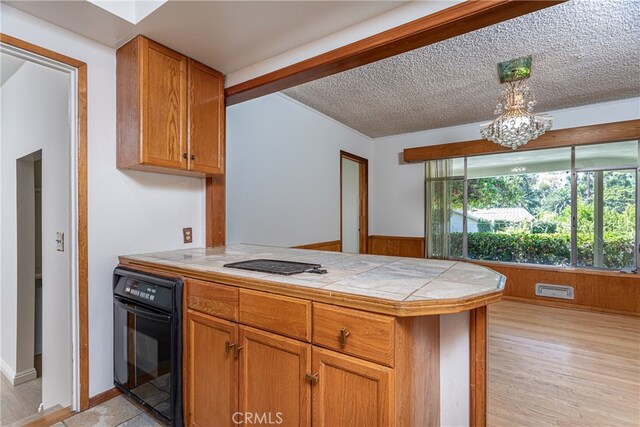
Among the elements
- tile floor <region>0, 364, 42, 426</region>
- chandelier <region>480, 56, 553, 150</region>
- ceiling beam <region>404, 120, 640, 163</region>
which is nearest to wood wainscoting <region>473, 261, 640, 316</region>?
ceiling beam <region>404, 120, 640, 163</region>

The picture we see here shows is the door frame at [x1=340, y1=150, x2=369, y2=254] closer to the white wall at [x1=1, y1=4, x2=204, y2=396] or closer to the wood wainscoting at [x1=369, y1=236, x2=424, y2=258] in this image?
the wood wainscoting at [x1=369, y1=236, x2=424, y2=258]

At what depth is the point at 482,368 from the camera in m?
1.28

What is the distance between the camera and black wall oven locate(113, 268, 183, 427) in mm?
1518

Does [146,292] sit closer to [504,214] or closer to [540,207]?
[504,214]

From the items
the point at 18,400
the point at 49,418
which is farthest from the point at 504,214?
the point at 18,400

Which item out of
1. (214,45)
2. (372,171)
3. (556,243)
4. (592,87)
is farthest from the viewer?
(372,171)

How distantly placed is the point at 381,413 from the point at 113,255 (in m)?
1.80

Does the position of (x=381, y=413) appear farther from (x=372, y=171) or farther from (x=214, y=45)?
(x=372, y=171)

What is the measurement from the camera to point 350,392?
3.40 ft

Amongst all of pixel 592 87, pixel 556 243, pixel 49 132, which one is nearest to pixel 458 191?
pixel 556 243

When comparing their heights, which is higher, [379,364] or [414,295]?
[414,295]

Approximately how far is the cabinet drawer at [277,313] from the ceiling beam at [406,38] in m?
1.33

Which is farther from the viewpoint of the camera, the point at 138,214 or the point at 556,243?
the point at 556,243

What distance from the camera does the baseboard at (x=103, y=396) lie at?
179 centimetres
